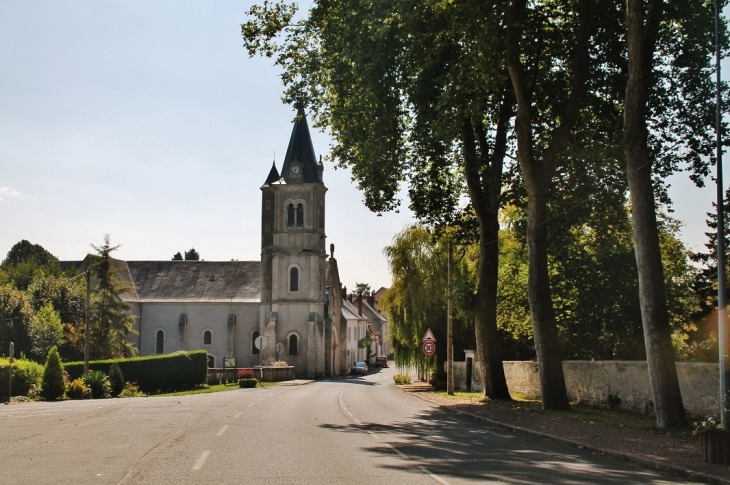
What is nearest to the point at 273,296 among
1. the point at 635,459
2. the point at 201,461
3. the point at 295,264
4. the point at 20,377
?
the point at 295,264

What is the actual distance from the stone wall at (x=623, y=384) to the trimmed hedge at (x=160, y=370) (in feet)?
76.3

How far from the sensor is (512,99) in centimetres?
2592

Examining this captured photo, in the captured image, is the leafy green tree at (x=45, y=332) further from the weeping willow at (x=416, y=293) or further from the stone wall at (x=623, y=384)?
the stone wall at (x=623, y=384)

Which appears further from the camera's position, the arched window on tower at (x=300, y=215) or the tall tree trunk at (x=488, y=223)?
the arched window on tower at (x=300, y=215)

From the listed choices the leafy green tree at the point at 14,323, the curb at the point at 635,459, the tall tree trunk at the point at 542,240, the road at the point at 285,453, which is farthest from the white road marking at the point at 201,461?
the leafy green tree at the point at 14,323

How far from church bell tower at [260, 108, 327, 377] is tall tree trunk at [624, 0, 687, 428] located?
51.6 metres

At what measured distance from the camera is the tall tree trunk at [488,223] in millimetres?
26312

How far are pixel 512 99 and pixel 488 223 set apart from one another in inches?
165

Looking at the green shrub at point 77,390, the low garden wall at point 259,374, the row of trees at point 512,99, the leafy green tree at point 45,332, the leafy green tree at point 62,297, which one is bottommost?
the low garden wall at point 259,374

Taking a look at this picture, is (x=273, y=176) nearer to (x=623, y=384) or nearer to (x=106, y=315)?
(x=106, y=315)

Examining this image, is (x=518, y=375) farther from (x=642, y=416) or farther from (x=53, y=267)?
(x=53, y=267)

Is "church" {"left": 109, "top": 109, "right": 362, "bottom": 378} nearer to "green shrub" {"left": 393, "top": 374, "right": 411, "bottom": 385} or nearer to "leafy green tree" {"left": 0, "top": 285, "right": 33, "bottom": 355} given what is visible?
"leafy green tree" {"left": 0, "top": 285, "right": 33, "bottom": 355}

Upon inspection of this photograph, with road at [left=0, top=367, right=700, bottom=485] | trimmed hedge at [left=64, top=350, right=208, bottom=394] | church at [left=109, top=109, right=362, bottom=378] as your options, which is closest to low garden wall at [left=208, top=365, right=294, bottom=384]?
trimmed hedge at [left=64, top=350, right=208, bottom=394]

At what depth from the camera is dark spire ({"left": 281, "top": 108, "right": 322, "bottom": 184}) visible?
69.3m
